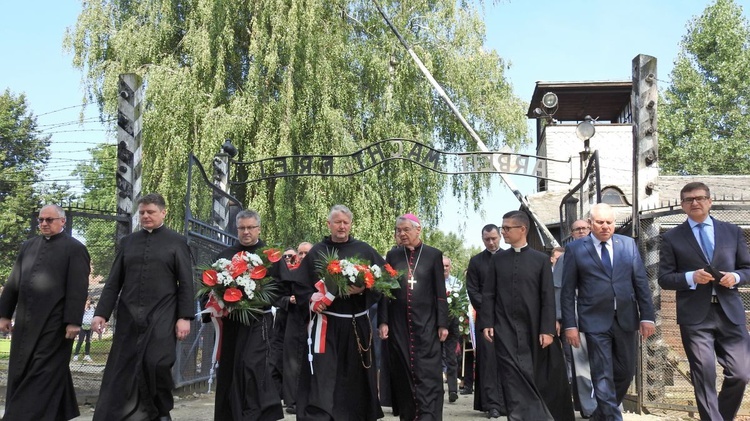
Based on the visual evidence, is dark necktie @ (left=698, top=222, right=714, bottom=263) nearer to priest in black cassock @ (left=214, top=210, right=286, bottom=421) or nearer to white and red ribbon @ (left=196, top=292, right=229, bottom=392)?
priest in black cassock @ (left=214, top=210, right=286, bottom=421)

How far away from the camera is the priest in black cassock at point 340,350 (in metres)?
8.38

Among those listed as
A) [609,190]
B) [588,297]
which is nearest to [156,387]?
[588,297]

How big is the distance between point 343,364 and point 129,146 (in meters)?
4.94

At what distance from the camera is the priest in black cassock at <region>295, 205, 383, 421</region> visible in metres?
8.38

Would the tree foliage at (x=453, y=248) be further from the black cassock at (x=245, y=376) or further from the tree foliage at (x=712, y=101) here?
the tree foliage at (x=712, y=101)

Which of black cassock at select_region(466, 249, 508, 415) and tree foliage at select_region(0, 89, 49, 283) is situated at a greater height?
tree foliage at select_region(0, 89, 49, 283)

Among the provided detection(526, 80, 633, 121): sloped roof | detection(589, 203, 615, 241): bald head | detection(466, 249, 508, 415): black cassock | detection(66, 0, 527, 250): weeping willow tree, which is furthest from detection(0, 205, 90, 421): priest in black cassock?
detection(526, 80, 633, 121): sloped roof

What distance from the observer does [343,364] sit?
28.2ft

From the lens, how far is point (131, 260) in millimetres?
8242

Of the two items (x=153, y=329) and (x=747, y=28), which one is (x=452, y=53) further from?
(x=747, y=28)

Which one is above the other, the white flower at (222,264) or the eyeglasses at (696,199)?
the eyeglasses at (696,199)

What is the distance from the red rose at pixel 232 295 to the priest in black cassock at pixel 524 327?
243cm

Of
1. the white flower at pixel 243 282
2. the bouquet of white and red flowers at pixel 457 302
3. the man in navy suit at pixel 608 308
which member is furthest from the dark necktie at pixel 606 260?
the bouquet of white and red flowers at pixel 457 302

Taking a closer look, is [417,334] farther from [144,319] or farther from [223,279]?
[144,319]
